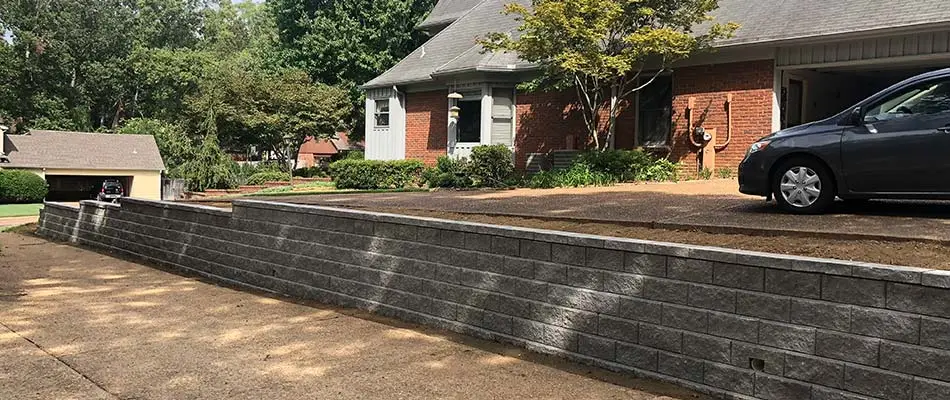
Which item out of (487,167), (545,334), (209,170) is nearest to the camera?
(545,334)

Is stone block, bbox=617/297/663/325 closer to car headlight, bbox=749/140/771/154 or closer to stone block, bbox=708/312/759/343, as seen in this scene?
stone block, bbox=708/312/759/343

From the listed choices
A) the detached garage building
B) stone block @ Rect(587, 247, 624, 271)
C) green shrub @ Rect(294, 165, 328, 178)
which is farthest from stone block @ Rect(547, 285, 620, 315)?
the detached garage building

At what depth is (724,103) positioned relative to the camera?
49.5ft

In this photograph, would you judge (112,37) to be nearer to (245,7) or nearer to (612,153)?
(245,7)

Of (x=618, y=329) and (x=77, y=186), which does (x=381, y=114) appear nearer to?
(x=618, y=329)

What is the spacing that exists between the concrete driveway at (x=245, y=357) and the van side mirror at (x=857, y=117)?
3938mm

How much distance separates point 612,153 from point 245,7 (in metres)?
66.8

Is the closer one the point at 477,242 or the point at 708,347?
the point at 708,347

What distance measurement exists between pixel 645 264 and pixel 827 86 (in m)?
14.1

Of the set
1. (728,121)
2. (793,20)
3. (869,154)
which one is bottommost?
(869,154)

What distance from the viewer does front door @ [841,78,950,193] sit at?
241 inches

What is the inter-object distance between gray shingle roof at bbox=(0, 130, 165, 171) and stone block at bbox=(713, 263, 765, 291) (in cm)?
4283

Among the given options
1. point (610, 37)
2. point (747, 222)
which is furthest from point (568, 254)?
point (610, 37)

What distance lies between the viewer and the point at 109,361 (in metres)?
4.76
